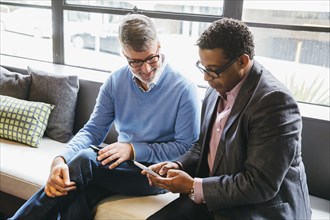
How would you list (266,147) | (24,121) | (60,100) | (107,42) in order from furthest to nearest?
1. (107,42)
2. (60,100)
3. (24,121)
4. (266,147)

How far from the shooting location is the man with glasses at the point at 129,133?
147cm

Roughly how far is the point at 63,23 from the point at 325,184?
7.05 ft

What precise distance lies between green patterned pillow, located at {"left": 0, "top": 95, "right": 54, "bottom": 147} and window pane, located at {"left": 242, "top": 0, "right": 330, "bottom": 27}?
1.38m

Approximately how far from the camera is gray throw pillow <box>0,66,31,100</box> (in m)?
2.40

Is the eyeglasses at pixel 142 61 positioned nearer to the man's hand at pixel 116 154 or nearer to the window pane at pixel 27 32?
the man's hand at pixel 116 154

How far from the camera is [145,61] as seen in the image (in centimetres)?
154

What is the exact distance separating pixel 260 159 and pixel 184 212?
41cm

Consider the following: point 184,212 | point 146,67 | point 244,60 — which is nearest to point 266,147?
point 244,60

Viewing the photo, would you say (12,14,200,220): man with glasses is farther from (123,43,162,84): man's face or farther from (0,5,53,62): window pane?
(0,5,53,62): window pane

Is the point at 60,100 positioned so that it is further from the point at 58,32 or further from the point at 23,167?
the point at 58,32

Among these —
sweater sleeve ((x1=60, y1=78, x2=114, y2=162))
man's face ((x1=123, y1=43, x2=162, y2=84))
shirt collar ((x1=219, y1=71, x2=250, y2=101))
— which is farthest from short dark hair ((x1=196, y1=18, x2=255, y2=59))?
sweater sleeve ((x1=60, y1=78, x2=114, y2=162))

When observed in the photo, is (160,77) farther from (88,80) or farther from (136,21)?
(88,80)

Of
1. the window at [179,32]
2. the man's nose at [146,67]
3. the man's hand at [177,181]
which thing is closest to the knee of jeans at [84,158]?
the man's hand at [177,181]

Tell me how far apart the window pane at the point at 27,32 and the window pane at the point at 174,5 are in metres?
0.52
